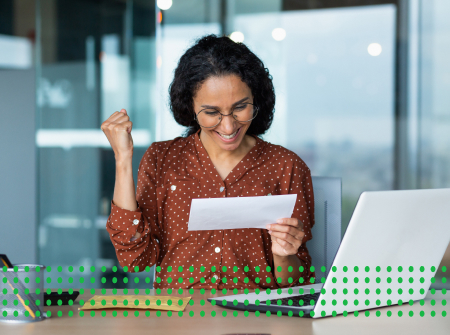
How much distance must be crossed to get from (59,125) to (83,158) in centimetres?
32

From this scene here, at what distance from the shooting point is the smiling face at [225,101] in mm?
1476

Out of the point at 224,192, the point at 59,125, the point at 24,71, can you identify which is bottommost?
the point at 224,192

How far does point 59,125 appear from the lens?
3.75 meters

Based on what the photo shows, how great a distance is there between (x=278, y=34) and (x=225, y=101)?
7.42ft

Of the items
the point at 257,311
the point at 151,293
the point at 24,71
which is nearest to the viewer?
the point at 257,311

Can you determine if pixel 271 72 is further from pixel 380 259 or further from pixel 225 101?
pixel 380 259

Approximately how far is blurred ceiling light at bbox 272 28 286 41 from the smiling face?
2158 millimetres

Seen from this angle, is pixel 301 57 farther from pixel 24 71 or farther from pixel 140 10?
pixel 24 71

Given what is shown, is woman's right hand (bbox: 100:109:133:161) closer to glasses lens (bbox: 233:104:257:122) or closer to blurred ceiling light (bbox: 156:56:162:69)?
glasses lens (bbox: 233:104:257:122)

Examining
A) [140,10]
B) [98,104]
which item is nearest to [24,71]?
[98,104]

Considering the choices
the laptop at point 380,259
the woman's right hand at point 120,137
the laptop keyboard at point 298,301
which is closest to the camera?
the laptop at point 380,259
